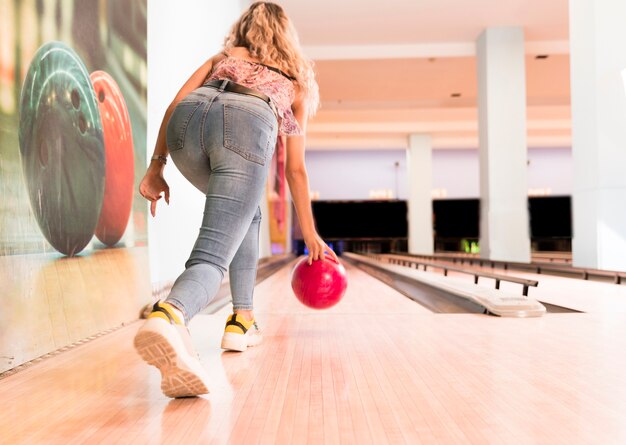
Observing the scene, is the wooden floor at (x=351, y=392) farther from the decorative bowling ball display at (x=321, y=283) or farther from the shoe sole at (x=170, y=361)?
the decorative bowling ball display at (x=321, y=283)

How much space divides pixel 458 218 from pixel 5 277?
16.7 m

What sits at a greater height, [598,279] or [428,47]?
[428,47]

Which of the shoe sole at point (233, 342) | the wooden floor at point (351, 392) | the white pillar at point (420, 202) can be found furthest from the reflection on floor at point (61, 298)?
the white pillar at point (420, 202)

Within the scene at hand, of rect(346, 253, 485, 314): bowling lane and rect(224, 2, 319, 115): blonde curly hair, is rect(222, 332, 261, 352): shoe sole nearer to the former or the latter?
rect(224, 2, 319, 115): blonde curly hair

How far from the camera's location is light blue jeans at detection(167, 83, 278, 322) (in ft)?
4.55

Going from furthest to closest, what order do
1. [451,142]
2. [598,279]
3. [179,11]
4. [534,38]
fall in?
Result: 1. [451,142]
2. [534,38]
3. [598,279]
4. [179,11]

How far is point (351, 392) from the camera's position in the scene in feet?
4.29

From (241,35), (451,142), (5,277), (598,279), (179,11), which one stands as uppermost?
(451,142)

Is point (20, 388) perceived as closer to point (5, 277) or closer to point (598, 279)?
point (5, 277)

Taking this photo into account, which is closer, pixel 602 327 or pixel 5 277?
pixel 5 277

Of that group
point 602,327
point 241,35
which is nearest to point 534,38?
point 602,327

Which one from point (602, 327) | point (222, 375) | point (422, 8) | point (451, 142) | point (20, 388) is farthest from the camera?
point (451, 142)

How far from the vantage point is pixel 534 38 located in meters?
8.59

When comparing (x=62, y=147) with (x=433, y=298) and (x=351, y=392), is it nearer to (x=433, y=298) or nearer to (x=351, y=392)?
(x=351, y=392)
